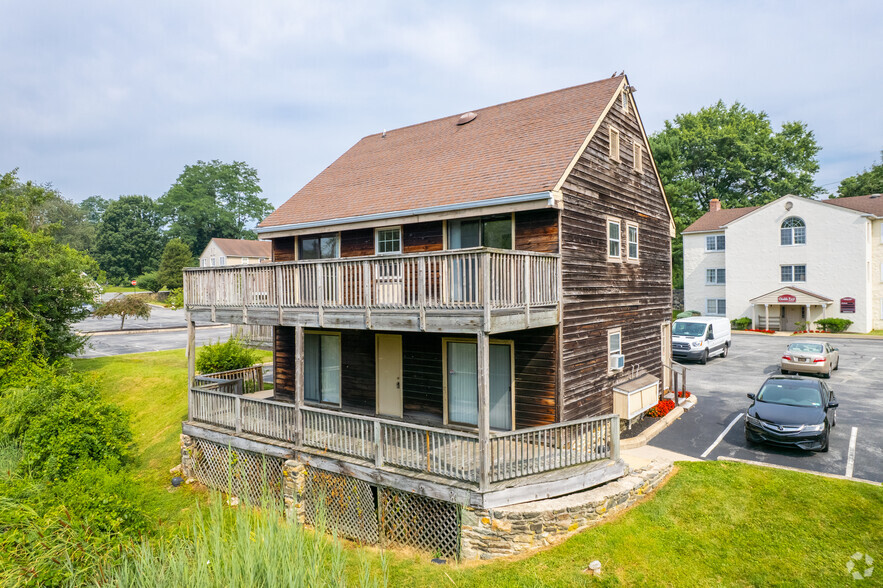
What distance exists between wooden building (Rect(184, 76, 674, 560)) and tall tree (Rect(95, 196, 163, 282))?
78702 millimetres

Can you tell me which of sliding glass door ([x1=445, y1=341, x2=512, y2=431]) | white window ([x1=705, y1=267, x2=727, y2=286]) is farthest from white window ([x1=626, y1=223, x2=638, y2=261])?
white window ([x1=705, y1=267, x2=727, y2=286])

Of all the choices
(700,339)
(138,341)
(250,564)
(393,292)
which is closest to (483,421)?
(393,292)

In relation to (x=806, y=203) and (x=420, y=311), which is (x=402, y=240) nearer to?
(x=420, y=311)

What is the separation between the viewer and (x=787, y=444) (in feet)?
38.3

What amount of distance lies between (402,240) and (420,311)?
14.5ft

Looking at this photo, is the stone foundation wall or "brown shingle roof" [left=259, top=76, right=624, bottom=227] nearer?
the stone foundation wall

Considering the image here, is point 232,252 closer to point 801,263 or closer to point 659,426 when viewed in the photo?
point 801,263

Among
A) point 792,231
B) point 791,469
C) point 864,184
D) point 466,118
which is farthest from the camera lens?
point 864,184

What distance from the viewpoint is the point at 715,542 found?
830cm

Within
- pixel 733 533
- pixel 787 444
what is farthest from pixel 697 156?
pixel 733 533

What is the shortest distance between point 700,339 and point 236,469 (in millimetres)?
21233

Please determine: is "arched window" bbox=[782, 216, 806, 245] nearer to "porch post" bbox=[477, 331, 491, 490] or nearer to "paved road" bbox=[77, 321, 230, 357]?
"porch post" bbox=[477, 331, 491, 490]

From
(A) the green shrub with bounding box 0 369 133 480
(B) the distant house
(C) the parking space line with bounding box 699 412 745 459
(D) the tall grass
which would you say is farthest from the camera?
(B) the distant house

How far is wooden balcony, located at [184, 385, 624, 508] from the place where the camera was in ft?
28.5
